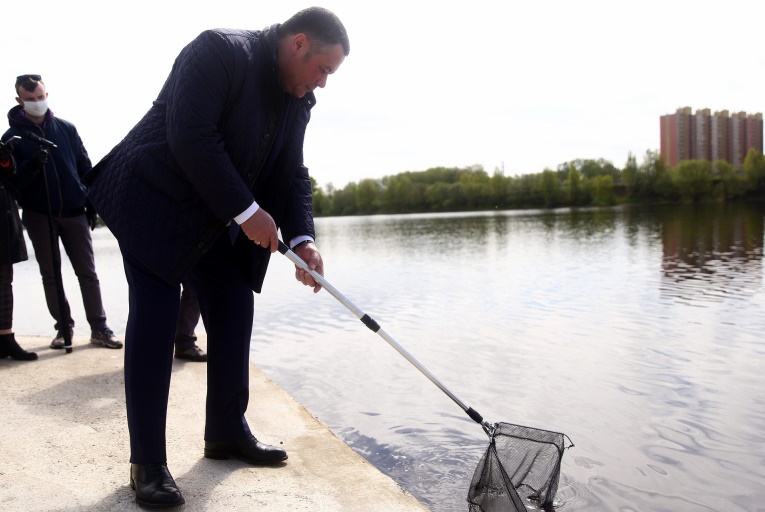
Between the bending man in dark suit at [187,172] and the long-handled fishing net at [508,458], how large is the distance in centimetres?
40

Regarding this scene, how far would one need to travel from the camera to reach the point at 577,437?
4.20m

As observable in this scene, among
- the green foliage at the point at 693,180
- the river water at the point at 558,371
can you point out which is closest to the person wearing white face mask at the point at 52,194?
the river water at the point at 558,371

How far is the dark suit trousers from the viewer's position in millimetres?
2580

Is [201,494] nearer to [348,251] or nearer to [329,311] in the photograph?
[329,311]

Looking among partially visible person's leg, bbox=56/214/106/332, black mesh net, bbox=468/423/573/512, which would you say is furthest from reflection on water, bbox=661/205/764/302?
partially visible person's leg, bbox=56/214/106/332

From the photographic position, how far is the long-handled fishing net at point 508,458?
285 centimetres

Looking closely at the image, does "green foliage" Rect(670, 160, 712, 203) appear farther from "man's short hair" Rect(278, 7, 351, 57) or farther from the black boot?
"man's short hair" Rect(278, 7, 351, 57)

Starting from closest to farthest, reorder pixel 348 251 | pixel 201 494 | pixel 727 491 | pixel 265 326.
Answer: pixel 201 494
pixel 727 491
pixel 265 326
pixel 348 251

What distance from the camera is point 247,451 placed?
2.98 m

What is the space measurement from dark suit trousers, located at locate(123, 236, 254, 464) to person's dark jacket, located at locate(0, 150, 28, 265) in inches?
112

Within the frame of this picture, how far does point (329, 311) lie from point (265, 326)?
3.81 ft

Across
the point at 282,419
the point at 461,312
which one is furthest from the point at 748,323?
the point at 282,419

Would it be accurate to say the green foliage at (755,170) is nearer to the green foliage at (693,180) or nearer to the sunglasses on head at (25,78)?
the green foliage at (693,180)

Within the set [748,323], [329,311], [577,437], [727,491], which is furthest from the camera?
[329,311]
